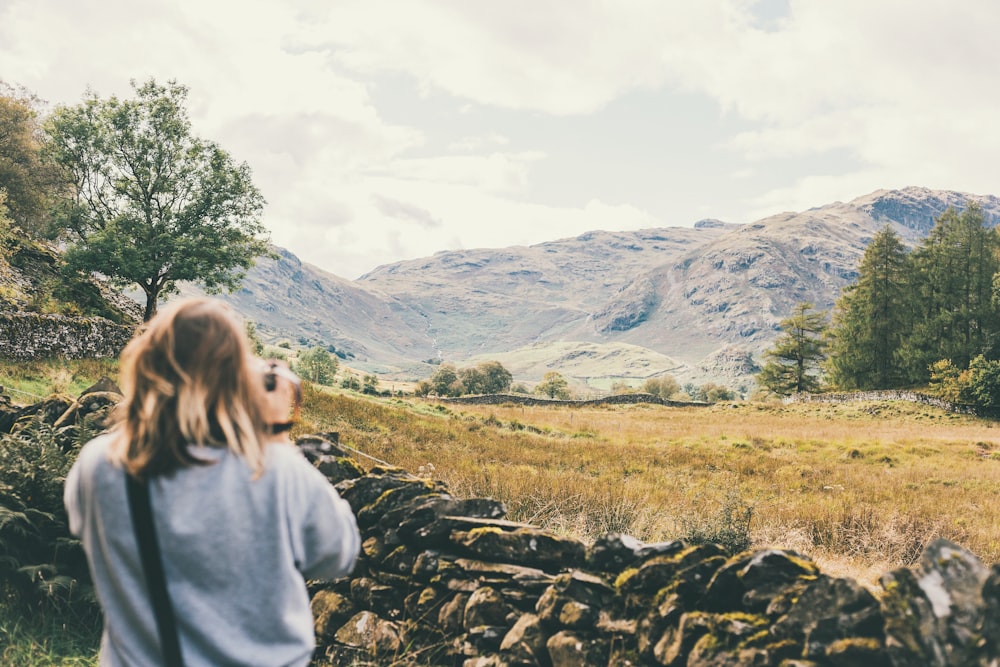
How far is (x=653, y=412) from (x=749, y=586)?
141 feet

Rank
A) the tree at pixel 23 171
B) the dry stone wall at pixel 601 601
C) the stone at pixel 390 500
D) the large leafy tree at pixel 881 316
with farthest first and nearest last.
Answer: the large leafy tree at pixel 881 316, the tree at pixel 23 171, the stone at pixel 390 500, the dry stone wall at pixel 601 601

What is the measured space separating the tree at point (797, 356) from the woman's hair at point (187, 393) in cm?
6273

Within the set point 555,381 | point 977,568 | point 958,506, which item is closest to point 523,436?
point 958,506

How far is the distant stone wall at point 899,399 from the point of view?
40375mm

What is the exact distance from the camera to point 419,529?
548 centimetres

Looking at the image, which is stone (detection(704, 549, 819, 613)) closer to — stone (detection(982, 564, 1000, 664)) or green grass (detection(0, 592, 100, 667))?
stone (detection(982, 564, 1000, 664))

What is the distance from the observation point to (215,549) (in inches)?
77.1

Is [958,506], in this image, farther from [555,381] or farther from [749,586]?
[555,381]

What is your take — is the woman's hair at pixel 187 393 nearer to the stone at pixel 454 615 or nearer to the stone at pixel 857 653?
the stone at pixel 857 653

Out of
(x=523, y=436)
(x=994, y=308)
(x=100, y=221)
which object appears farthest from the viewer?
(x=994, y=308)

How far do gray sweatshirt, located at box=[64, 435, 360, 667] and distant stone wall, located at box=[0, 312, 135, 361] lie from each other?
20156 millimetres

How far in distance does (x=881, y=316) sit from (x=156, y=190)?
5630 cm

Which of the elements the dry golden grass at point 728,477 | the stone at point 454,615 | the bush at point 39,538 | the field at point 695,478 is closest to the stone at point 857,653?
the stone at point 454,615

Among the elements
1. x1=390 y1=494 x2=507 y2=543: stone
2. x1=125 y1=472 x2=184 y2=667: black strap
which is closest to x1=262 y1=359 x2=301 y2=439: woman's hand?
x1=125 y1=472 x2=184 y2=667: black strap
